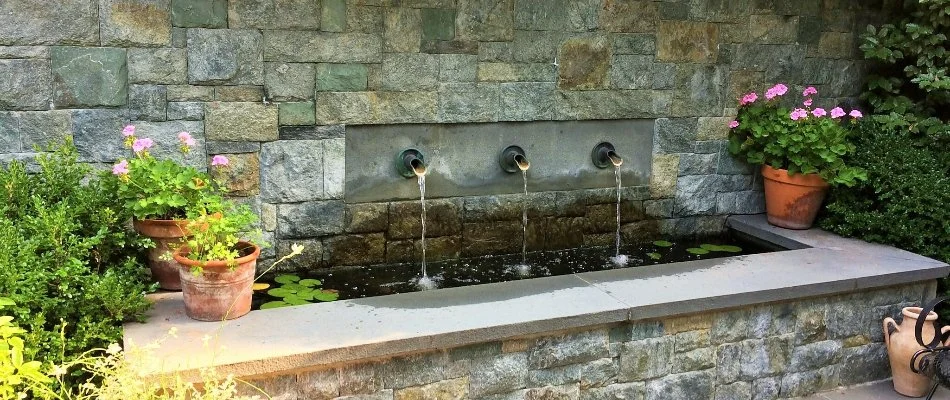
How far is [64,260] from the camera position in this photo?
294cm

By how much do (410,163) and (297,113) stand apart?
65cm

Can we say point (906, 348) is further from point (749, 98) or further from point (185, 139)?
point (185, 139)

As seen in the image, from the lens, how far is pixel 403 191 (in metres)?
4.42

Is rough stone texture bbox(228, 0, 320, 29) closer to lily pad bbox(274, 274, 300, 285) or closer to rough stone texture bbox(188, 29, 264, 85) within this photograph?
rough stone texture bbox(188, 29, 264, 85)

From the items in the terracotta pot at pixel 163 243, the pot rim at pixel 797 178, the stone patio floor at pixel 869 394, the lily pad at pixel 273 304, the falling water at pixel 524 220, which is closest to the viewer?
the terracotta pot at pixel 163 243

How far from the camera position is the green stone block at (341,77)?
4035 mm

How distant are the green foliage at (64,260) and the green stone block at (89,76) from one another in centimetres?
28

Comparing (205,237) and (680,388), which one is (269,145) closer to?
(205,237)

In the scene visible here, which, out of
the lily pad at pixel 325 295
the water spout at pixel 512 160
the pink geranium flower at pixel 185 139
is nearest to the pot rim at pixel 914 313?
the water spout at pixel 512 160

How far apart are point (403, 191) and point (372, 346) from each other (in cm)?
160

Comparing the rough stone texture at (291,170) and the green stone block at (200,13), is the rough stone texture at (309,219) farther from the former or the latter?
the green stone block at (200,13)

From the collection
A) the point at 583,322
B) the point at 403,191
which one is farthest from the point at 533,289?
the point at 403,191

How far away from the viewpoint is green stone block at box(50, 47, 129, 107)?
3.53m

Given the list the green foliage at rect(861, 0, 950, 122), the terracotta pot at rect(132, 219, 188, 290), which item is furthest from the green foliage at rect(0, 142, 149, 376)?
the green foliage at rect(861, 0, 950, 122)
